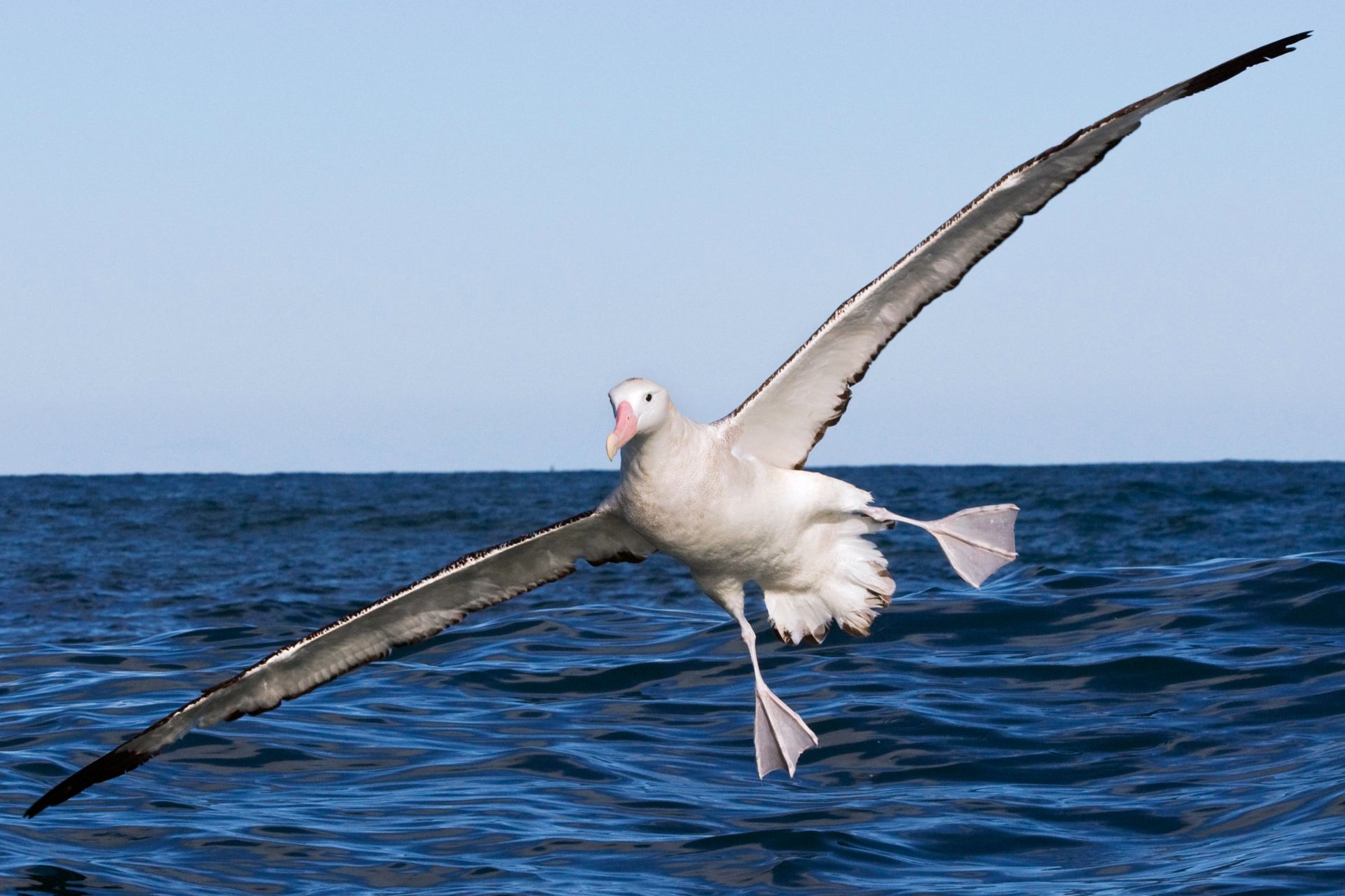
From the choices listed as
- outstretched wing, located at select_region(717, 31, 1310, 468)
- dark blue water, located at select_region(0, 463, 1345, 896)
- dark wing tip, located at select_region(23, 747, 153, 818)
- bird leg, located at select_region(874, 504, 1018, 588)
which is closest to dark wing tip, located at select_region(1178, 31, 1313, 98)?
outstretched wing, located at select_region(717, 31, 1310, 468)

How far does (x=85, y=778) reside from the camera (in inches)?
346

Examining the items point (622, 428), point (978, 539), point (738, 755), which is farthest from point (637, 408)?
point (738, 755)

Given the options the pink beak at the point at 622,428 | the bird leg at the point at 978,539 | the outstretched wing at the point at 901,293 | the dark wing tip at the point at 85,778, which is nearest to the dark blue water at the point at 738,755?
the dark wing tip at the point at 85,778

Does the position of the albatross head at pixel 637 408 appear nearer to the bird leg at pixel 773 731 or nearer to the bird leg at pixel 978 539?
A: the bird leg at pixel 773 731

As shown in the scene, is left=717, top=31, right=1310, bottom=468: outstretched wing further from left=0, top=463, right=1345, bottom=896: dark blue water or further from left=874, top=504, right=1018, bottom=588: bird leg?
left=0, top=463, right=1345, bottom=896: dark blue water

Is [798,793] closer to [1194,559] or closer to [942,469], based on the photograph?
[1194,559]

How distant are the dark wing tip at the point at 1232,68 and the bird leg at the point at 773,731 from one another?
3.83 metres

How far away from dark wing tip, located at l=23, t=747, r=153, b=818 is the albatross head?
3682 mm

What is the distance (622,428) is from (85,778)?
3.91m

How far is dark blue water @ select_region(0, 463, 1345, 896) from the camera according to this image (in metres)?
8.47

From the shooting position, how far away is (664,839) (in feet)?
29.2

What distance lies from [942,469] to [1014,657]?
9300 centimetres

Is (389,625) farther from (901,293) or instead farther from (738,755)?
(901,293)

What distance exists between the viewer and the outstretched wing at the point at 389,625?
353 inches
